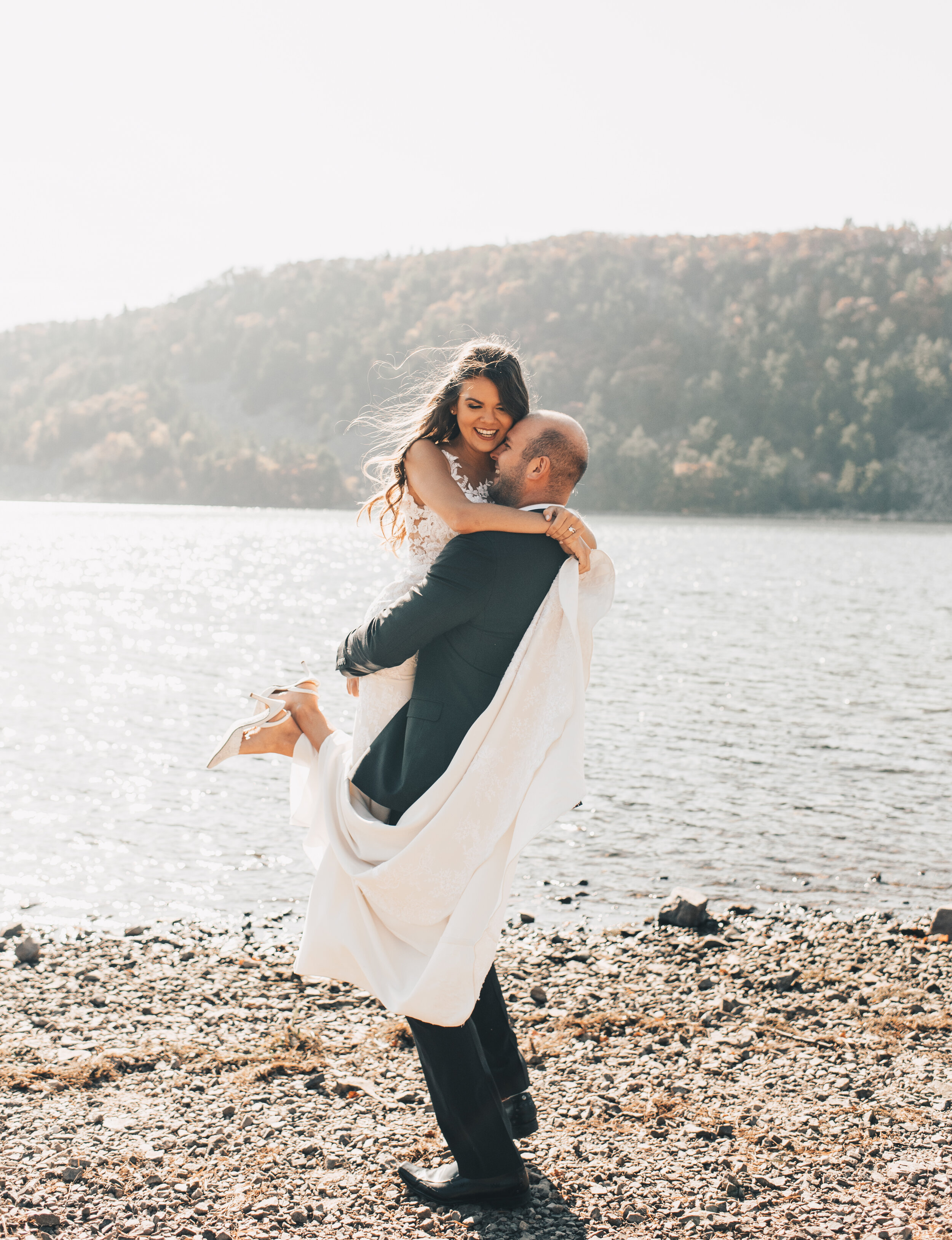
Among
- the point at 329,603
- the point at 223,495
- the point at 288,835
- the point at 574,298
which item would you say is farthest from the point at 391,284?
the point at 288,835

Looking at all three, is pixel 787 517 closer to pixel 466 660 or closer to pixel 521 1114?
pixel 521 1114

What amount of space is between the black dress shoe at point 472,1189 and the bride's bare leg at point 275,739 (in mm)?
1536

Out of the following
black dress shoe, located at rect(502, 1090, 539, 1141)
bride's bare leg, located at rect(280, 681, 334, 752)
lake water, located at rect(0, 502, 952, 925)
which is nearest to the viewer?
bride's bare leg, located at rect(280, 681, 334, 752)

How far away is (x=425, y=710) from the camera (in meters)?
3.37

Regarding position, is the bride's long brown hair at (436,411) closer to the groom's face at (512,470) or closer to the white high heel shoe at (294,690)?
the groom's face at (512,470)

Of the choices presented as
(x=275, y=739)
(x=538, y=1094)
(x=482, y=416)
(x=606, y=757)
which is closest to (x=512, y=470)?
(x=482, y=416)

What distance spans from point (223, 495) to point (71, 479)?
91.2ft

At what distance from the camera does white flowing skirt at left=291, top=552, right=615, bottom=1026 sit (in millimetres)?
3309

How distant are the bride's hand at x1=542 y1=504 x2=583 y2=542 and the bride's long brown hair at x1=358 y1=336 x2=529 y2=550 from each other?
365 millimetres

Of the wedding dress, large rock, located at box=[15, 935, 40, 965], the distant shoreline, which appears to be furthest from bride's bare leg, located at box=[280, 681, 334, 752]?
the distant shoreline

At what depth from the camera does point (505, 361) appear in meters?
3.35

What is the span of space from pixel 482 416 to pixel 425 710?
946 mm

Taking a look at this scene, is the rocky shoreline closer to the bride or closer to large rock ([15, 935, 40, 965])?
large rock ([15, 935, 40, 965])

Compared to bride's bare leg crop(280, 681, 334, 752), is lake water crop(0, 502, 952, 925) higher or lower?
lower
